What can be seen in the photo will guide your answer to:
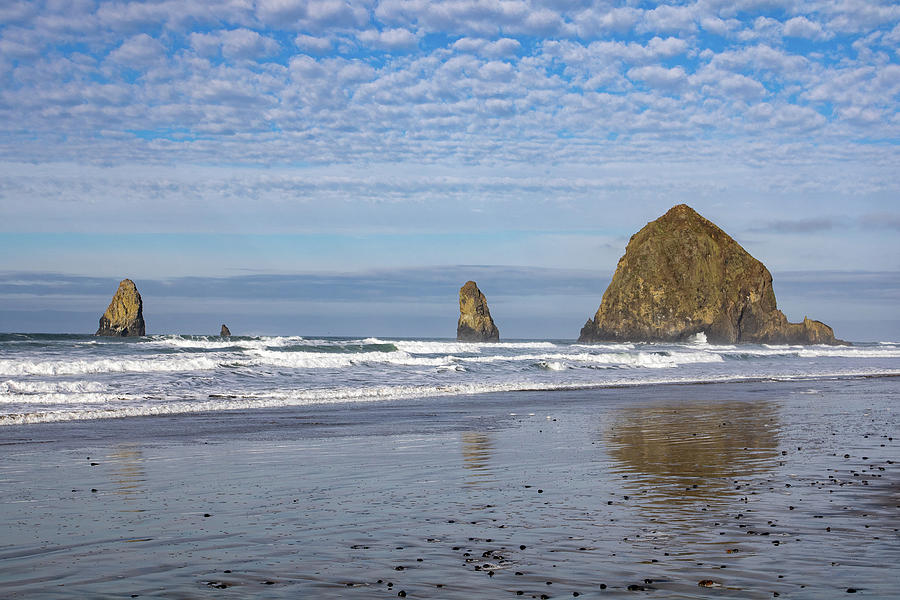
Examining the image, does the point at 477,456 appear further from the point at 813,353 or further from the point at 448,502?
the point at 813,353

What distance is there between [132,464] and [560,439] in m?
7.47

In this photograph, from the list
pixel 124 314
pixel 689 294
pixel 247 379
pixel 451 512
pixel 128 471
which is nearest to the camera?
pixel 451 512

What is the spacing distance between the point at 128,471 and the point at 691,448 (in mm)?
8854

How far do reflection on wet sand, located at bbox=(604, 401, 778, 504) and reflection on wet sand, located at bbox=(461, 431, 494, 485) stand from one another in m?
1.92

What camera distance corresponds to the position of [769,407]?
880 inches

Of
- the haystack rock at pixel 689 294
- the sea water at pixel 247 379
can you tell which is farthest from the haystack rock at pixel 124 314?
the haystack rock at pixel 689 294

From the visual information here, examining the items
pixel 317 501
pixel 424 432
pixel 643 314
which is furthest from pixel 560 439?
pixel 643 314

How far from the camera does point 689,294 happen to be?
11912cm

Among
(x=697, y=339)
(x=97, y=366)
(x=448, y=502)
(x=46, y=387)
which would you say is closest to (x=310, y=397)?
(x=46, y=387)

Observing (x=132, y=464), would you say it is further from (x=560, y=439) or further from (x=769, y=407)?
(x=769, y=407)

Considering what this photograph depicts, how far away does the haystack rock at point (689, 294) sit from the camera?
118m

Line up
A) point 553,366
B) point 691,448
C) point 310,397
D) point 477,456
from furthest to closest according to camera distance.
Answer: point 553,366 → point 310,397 → point 691,448 → point 477,456

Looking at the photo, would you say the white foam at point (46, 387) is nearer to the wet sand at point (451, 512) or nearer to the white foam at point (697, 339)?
the wet sand at point (451, 512)

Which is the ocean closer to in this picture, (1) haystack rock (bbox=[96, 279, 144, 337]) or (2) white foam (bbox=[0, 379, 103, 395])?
(2) white foam (bbox=[0, 379, 103, 395])
